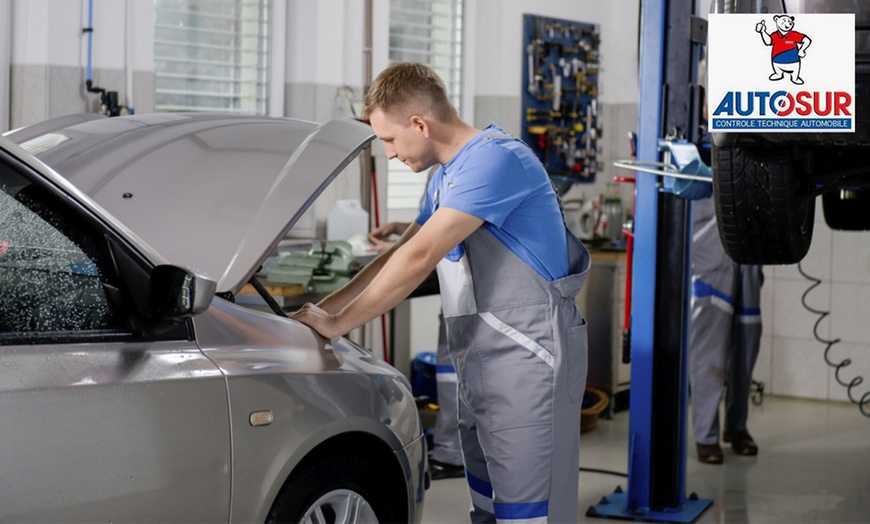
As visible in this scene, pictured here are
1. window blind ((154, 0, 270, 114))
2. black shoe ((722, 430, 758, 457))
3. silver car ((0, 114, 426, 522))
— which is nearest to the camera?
silver car ((0, 114, 426, 522))

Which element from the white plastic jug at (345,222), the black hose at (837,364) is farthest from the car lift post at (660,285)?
the black hose at (837,364)

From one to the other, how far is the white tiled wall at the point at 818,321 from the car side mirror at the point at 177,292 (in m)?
5.20

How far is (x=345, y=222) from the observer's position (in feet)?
20.4

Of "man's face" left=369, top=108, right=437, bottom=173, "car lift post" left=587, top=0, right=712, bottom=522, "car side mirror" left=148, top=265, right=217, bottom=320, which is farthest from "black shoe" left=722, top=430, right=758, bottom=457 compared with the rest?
"car side mirror" left=148, top=265, right=217, bottom=320

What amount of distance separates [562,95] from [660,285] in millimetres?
3668

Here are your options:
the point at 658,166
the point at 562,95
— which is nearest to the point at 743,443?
the point at 658,166

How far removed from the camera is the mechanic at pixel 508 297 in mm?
2885

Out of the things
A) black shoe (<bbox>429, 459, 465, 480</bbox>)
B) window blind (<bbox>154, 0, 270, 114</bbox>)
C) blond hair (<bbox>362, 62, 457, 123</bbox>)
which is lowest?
black shoe (<bbox>429, 459, 465, 480</bbox>)

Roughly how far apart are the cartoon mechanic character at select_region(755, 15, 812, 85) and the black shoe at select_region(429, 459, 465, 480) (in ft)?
7.97

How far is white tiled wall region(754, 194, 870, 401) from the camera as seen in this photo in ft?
22.1

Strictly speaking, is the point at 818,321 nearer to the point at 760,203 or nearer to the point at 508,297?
the point at 760,203

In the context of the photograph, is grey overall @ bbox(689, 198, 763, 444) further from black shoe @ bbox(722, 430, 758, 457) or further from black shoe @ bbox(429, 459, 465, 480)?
black shoe @ bbox(429, 459, 465, 480)

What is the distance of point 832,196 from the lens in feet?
15.2

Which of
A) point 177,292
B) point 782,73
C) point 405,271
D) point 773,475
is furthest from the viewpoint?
point 773,475
